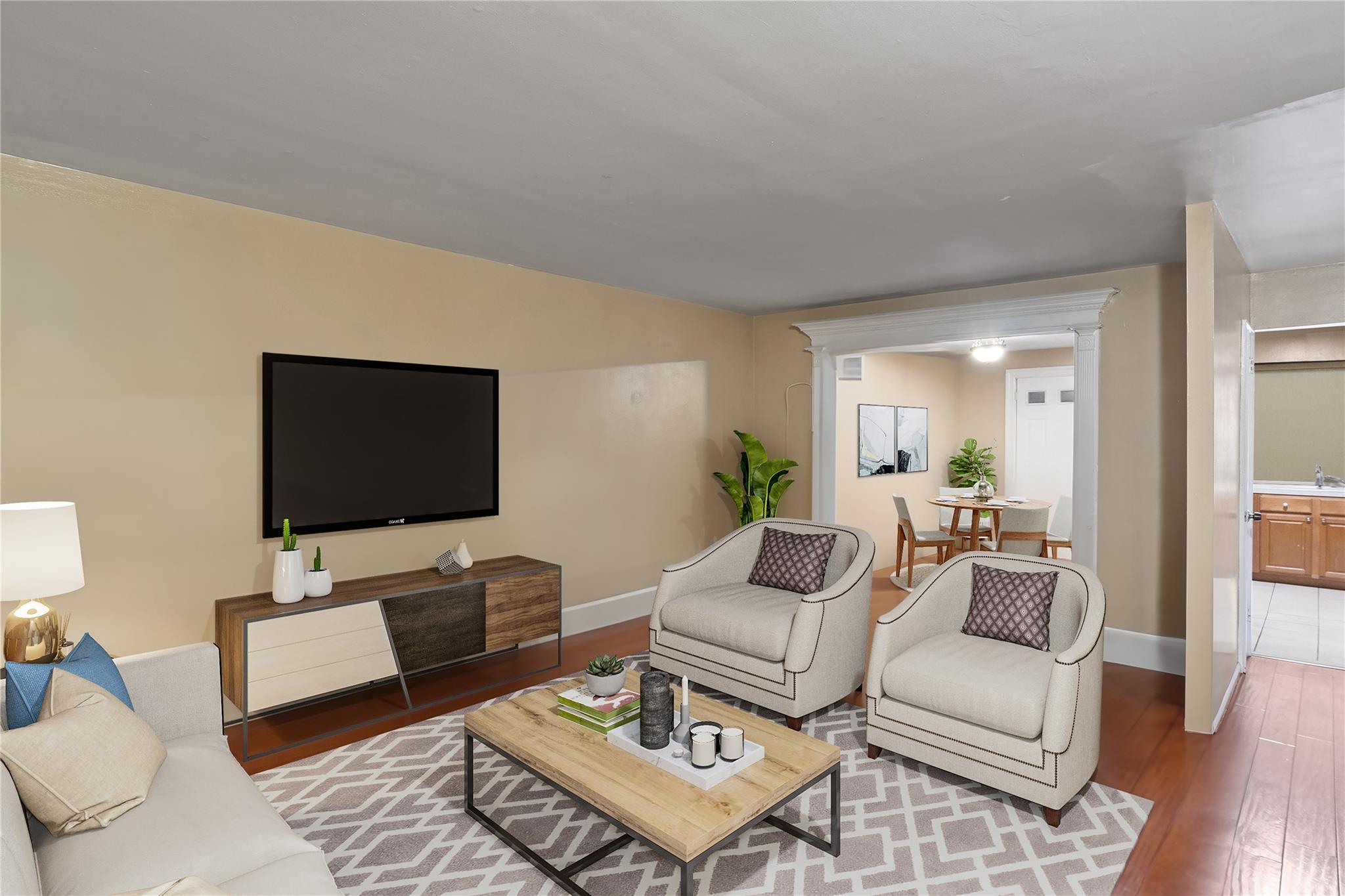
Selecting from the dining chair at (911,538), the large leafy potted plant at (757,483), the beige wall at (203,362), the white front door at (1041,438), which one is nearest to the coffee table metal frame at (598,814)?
the beige wall at (203,362)

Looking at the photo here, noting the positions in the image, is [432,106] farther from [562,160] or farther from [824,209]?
[824,209]

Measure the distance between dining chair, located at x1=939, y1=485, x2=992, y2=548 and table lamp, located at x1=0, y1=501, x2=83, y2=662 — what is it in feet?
21.5

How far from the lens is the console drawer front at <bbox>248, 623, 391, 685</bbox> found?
10.0 feet

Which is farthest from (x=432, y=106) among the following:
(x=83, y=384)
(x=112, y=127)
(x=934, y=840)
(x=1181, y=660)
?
(x=1181, y=660)

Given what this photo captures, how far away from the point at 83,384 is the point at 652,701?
2.67m

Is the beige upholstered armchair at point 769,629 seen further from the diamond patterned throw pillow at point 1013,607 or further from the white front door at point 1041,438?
the white front door at point 1041,438

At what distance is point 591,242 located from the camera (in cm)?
390

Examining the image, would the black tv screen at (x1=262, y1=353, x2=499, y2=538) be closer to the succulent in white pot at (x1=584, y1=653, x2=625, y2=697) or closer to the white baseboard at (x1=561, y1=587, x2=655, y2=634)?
the white baseboard at (x1=561, y1=587, x2=655, y2=634)

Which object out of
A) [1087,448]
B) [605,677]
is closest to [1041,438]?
[1087,448]

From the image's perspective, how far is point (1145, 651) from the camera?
14.4 ft

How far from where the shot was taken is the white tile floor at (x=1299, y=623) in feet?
15.0

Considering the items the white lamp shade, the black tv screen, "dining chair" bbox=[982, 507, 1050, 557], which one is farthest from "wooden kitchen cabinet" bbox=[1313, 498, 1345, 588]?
the white lamp shade

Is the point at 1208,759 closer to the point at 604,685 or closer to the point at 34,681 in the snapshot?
the point at 604,685

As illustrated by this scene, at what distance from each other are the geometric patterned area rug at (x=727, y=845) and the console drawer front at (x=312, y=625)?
0.52 metres
